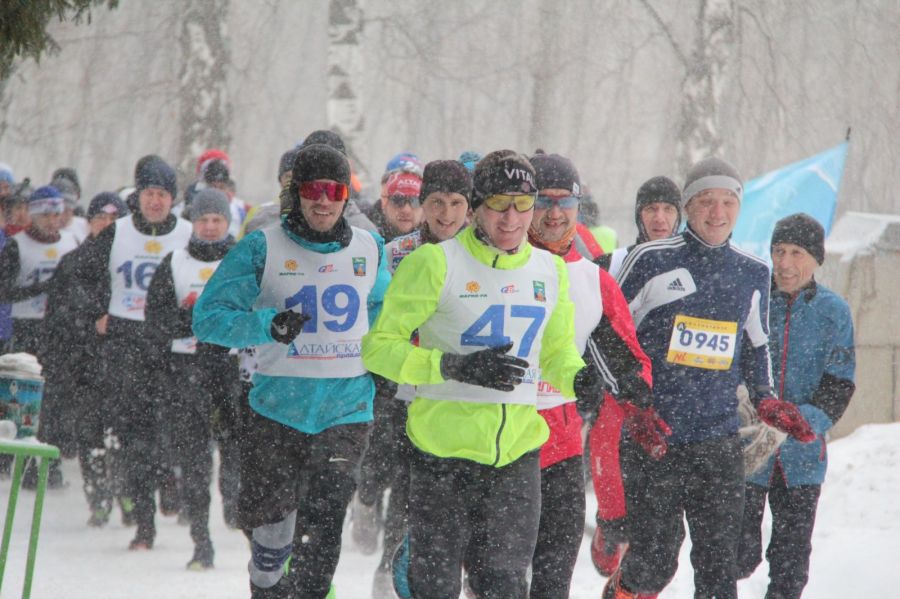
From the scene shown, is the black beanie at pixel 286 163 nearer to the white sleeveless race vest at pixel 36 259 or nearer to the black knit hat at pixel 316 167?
the black knit hat at pixel 316 167

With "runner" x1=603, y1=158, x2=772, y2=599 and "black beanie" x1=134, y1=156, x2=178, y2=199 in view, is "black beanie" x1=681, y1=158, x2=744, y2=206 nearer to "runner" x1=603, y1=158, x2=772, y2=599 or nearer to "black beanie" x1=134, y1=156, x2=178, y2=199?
"runner" x1=603, y1=158, x2=772, y2=599

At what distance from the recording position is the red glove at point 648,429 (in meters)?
5.60

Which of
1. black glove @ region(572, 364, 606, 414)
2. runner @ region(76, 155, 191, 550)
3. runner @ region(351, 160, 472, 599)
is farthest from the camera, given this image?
runner @ region(76, 155, 191, 550)

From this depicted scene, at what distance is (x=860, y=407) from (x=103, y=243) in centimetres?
602

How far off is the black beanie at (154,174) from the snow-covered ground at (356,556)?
233cm

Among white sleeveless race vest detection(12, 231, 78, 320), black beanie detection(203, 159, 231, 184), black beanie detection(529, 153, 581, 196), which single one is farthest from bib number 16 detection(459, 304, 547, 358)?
white sleeveless race vest detection(12, 231, 78, 320)

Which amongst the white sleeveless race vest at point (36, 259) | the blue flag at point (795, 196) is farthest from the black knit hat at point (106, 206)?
the blue flag at point (795, 196)

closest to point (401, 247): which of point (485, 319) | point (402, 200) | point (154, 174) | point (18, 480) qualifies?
point (402, 200)

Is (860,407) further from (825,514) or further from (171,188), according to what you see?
(171,188)

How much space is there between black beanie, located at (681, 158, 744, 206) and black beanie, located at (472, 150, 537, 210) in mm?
1175

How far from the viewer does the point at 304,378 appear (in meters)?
5.55

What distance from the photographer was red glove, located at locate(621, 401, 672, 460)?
5.60m

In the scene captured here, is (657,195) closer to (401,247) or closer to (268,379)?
(401,247)

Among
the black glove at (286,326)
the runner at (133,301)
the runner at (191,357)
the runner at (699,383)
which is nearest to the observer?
the black glove at (286,326)
